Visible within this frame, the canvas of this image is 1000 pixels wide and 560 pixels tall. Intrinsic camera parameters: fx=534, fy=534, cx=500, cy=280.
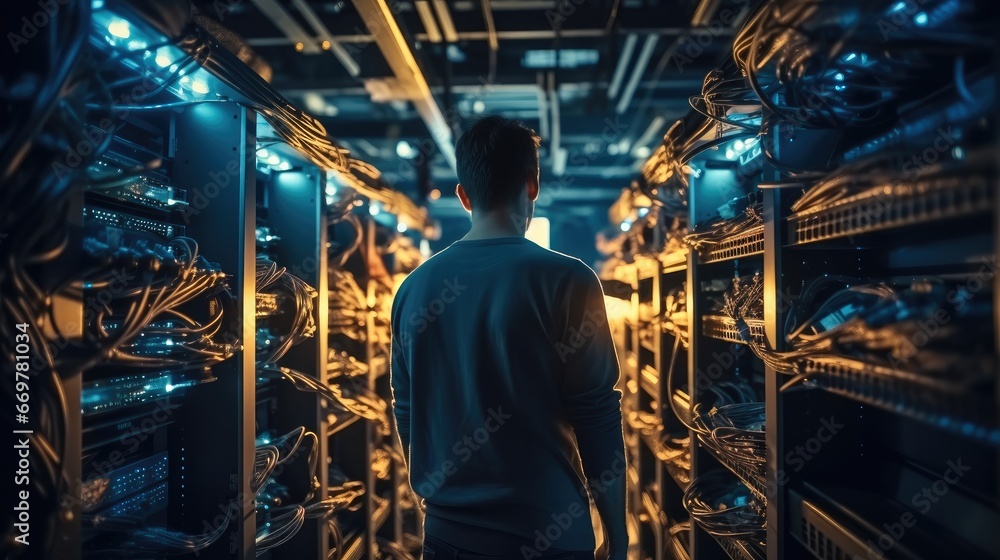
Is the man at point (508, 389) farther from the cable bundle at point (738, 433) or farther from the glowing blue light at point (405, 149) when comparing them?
the glowing blue light at point (405, 149)

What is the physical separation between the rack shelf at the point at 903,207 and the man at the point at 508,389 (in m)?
0.49

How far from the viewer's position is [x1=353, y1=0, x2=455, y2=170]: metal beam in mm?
1837

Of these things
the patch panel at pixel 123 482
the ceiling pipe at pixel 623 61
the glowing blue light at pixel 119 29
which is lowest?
the patch panel at pixel 123 482

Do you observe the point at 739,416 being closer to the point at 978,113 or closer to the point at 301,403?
the point at 978,113

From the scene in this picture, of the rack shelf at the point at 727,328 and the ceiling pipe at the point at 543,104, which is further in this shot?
the ceiling pipe at the point at 543,104

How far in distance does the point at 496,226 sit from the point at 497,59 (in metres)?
2.57

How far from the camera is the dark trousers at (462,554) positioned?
48.3 inches

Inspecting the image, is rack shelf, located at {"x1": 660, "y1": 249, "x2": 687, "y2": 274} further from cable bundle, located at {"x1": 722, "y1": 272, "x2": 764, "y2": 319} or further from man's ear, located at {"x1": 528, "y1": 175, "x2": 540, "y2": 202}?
man's ear, located at {"x1": 528, "y1": 175, "x2": 540, "y2": 202}

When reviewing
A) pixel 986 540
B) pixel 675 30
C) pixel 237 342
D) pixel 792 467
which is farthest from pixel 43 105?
pixel 675 30

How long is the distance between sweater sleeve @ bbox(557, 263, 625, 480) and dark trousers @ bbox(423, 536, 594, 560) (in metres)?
0.18

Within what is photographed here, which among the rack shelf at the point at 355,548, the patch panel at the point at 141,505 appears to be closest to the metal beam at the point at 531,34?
the patch panel at the point at 141,505

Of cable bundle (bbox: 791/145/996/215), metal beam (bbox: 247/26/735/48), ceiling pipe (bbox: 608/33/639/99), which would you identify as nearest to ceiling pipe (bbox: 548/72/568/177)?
metal beam (bbox: 247/26/735/48)

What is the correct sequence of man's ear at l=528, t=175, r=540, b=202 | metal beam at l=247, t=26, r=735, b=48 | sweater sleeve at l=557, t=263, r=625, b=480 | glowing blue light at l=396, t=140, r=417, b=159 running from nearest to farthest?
sweater sleeve at l=557, t=263, r=625, b=480, man's ear at l=528, t=175, r=540, b=202, metal beam at l=247, t=26, r=735, b=48, glowing blue light at l=396, t=140, r=417, b=159

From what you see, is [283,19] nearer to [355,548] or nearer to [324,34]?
[324,34]
